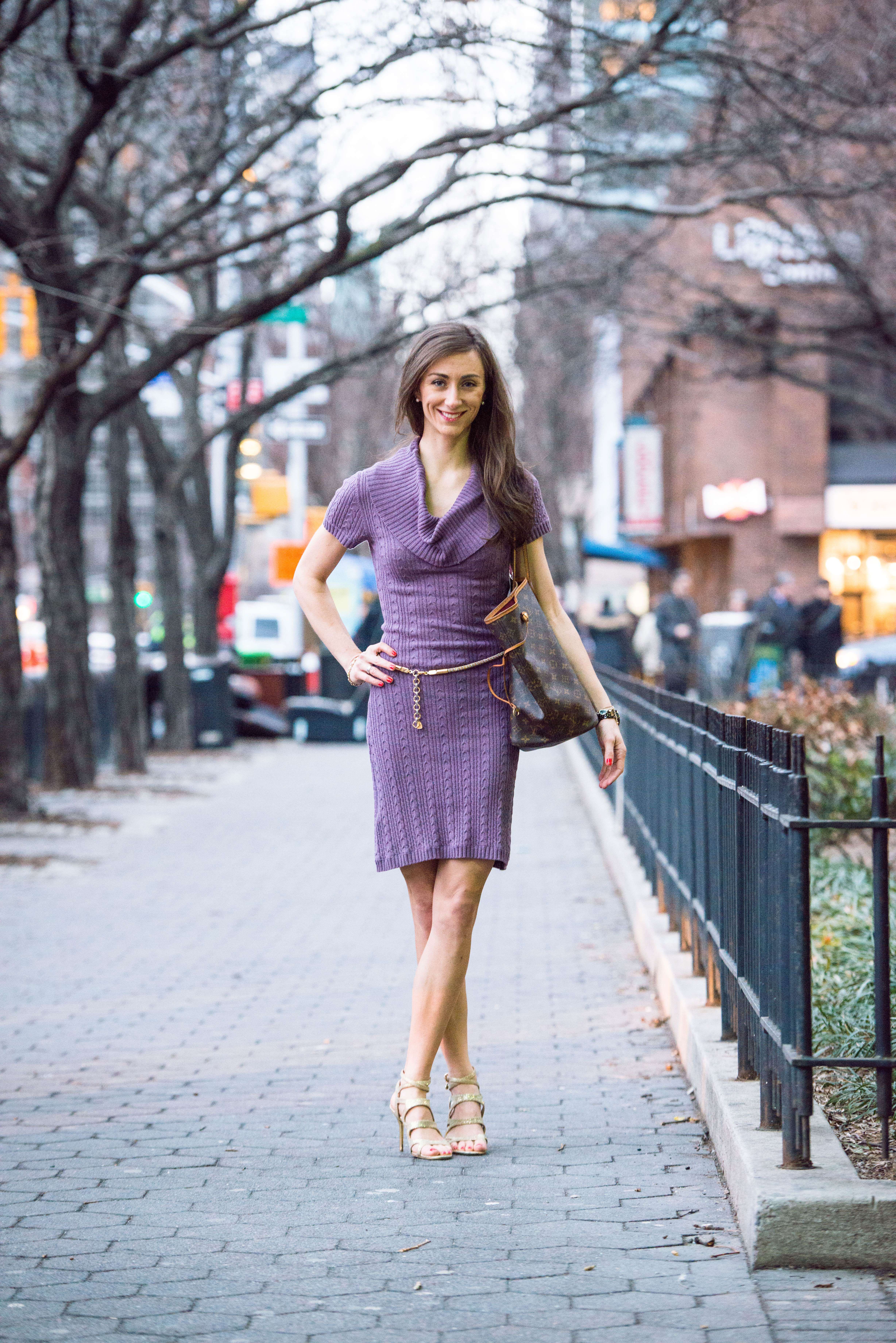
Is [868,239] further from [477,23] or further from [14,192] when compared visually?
[14,192]

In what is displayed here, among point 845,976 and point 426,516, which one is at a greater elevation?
point 426,516

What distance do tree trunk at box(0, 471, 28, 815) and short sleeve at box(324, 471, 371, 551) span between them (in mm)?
8352

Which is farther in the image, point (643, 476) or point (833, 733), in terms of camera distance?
point (643, 476)

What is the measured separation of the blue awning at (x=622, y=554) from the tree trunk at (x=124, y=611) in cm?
1234

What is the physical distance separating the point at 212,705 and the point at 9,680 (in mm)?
8552

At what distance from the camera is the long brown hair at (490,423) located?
440 cm

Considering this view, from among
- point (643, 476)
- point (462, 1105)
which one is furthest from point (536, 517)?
point (643, 476)

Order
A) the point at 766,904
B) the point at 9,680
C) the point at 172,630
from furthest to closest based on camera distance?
the point at 172,630 → the point at 9,680 → the point at 766,904

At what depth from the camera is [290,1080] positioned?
5441mm

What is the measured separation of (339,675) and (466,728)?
20.8m

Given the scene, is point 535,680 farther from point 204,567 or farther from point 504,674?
point 204,567

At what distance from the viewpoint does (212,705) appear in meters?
21.1

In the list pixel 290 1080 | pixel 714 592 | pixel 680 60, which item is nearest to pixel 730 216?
pixel 680 60

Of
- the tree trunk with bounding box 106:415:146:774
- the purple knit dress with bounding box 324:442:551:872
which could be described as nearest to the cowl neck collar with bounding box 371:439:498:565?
the purple knit dress with bounding box 324:442:551:872
